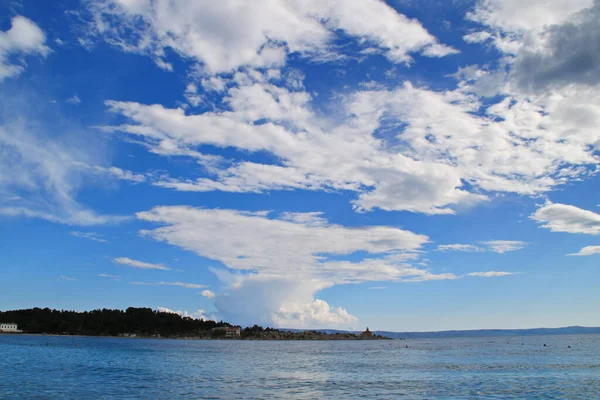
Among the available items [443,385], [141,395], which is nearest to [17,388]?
[141,395]

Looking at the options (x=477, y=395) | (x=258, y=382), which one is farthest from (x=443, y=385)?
(x=258, y=382)

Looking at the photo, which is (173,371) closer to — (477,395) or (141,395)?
(141,395)

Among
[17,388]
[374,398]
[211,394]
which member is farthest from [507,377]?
[17,388]

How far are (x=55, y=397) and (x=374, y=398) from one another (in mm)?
30209

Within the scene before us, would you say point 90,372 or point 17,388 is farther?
point 90,372

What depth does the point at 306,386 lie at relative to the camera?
54.9m

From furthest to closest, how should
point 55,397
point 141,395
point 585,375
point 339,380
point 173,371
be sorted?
1. point 173,371
2. point 585,375
3. point 339,380
4. point 141,395
5. point 55,397

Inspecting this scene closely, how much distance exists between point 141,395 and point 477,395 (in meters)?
34.0

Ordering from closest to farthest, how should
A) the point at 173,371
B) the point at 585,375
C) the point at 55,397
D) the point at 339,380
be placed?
the point at 55,397 < the point at 339,380 < the point at 585,375 < the point at 173,371

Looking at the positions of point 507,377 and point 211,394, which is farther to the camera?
point 507,377

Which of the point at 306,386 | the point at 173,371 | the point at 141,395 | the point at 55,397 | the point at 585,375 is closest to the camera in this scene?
the point at 55,397

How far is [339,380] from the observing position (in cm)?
6241

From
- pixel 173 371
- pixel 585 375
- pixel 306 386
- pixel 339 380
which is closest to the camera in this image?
pixel 306 386

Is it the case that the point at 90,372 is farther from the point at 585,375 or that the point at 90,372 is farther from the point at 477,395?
the point at 585,375
